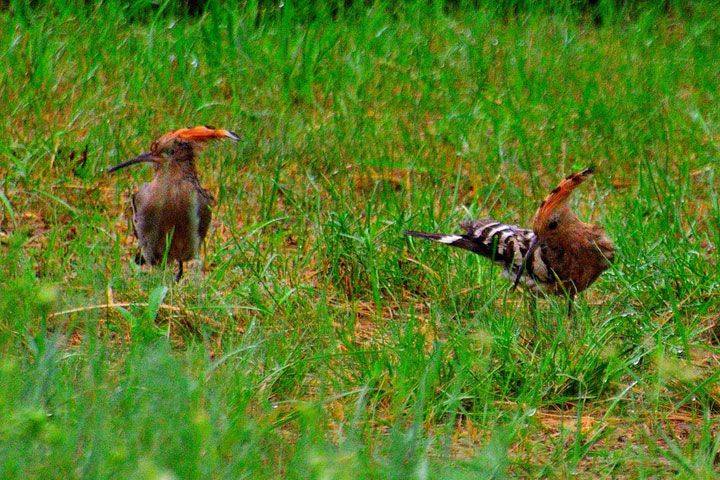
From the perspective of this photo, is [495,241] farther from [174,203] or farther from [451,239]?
[174,203]

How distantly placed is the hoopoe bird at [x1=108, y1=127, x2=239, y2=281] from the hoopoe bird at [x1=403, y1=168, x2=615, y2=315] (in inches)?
44.0

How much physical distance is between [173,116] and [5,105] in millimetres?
1000

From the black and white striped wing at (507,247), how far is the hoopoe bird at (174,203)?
109cm

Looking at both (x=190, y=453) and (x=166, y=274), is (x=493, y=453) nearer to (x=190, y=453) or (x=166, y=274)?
A: (x=190, y=453)

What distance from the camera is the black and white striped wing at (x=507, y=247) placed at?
5059mm

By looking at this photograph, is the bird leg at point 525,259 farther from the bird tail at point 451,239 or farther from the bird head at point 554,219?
the bird tail at point 451,239

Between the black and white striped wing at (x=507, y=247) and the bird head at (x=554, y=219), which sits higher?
the bird head at (x=554, y=219)

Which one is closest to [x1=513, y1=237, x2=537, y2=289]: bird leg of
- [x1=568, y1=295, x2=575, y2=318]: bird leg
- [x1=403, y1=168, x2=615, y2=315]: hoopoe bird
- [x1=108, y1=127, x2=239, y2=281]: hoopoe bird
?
[x1=403, y1=168, x2=615, y2=315]: hoopoe bird

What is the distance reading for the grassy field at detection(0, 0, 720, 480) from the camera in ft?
10.5

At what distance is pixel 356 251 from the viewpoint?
17.4 ft

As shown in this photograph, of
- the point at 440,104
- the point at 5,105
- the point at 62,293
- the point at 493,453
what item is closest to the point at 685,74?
the point at 440,104

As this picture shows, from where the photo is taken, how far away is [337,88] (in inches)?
296

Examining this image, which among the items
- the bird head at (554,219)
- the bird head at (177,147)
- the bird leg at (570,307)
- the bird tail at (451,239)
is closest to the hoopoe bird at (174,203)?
the bird head at (177,147)

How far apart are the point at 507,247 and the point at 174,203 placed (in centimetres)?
168
